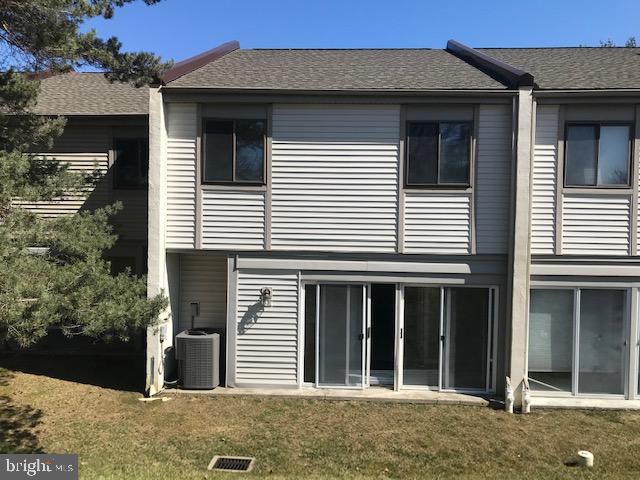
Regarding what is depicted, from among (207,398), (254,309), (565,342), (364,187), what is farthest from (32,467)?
(565,342)

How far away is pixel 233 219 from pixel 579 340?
7.28 metres

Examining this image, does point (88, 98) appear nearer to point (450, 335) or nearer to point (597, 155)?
point (450, 335)

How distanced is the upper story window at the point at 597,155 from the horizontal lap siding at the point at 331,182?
3.40 m

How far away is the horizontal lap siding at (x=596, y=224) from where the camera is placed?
27.1ft

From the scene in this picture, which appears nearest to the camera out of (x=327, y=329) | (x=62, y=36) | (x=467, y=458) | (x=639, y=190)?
(x=467, y=458)

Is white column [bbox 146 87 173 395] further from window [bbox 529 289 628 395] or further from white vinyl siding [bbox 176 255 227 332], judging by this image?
window [bbox 529 289 628 395]

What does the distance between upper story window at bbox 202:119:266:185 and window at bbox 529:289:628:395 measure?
243 inches

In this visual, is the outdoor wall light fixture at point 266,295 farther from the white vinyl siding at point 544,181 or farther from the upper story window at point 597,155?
the upper story window at point 597,155

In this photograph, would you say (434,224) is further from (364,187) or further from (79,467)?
(79,467)

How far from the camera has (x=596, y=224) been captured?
326 inches

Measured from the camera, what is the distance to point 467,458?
621 cm

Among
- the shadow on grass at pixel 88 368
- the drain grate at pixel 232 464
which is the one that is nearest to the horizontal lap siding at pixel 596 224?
the drain grate at pixel 232 464

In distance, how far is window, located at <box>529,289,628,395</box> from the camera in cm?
846

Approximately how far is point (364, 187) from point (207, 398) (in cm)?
516
